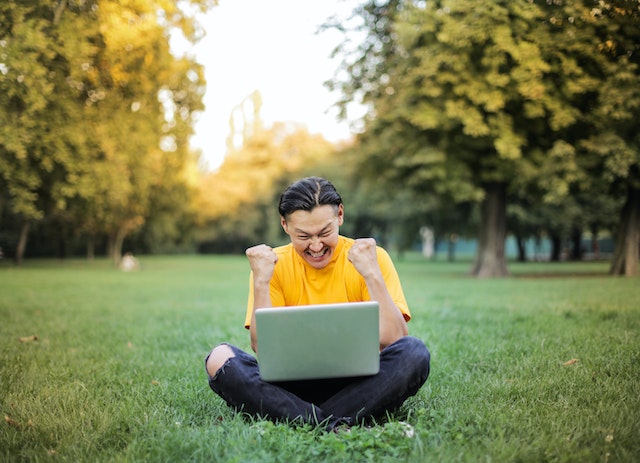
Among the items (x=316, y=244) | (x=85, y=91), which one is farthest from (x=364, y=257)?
(x=85, y=91)

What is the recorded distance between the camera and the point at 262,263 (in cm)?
321

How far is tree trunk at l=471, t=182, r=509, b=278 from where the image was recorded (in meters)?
17.4

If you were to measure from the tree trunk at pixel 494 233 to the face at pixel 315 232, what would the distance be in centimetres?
1494

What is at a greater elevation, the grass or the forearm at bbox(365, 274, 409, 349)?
the forearm at bbox(365, 274, 409, 349)

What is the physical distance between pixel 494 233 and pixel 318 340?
51.2 feet

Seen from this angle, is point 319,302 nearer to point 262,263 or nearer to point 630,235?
point 262,263

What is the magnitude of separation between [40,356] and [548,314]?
19.6 feet

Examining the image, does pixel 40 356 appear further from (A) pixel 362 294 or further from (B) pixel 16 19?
(B) pixel 16 19

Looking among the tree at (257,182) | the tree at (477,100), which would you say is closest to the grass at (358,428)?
the tree at (477,100)

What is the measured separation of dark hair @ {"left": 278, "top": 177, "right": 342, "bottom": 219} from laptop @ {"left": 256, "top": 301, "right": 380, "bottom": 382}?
0.72 m

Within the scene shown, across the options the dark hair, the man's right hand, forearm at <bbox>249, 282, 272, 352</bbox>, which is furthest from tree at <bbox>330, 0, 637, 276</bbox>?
forearm at <bbox>249, 282, 272, 352</bbox>

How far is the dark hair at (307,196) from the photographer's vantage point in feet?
10.6

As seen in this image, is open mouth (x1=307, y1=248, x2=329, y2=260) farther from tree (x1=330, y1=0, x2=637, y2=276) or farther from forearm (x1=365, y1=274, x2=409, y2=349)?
tree (x1=330, y1=0, x2=637, y2=276)

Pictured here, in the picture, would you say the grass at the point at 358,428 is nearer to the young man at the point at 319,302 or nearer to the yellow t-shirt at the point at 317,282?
the young man at the point at 319,302
